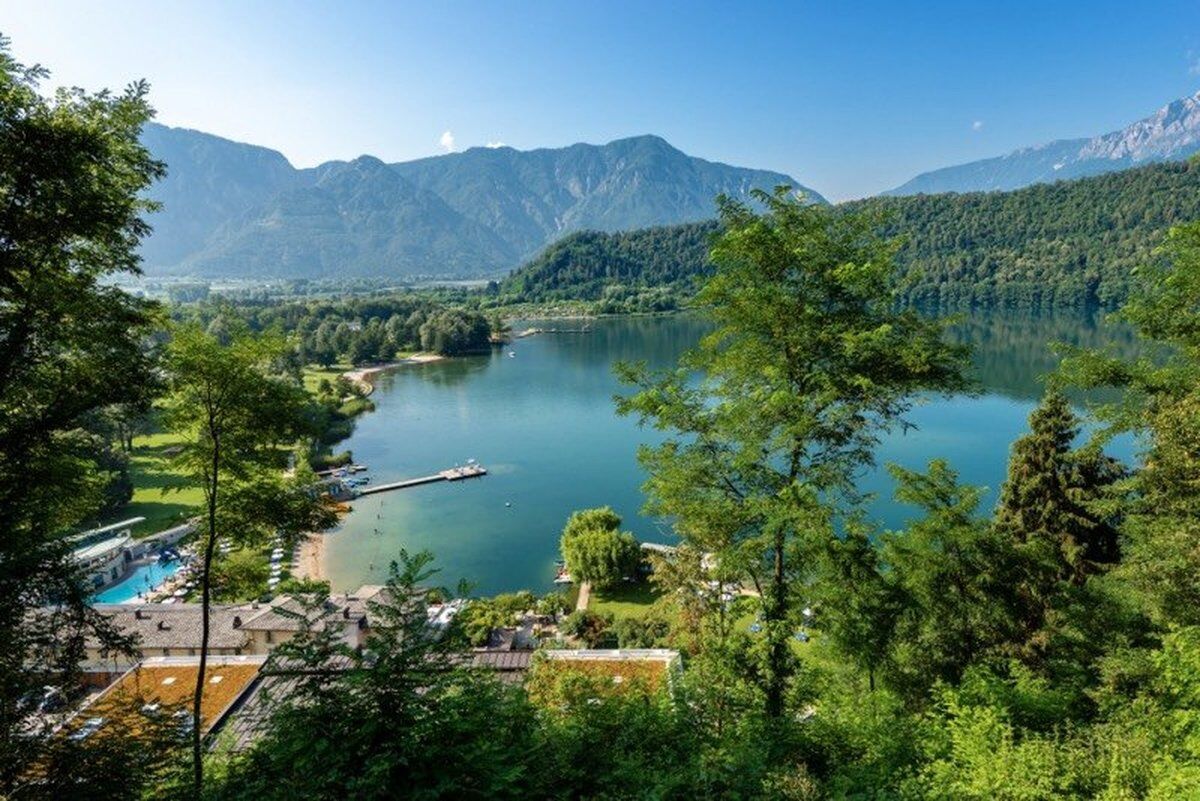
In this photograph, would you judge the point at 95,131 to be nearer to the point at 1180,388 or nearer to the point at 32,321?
the point at 32,321

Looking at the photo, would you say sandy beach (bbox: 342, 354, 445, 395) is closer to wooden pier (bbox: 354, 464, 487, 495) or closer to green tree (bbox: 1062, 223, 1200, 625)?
wooden pier (bbox: 354, 464, 487, 495)

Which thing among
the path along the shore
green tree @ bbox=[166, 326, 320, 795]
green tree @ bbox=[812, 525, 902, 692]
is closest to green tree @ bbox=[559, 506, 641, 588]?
the path along the shore

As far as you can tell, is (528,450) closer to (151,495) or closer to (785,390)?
(151,495)

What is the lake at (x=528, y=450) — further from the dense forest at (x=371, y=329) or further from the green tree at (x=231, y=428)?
the green tree at (x=231, y=428)

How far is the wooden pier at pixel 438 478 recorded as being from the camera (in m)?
46.6

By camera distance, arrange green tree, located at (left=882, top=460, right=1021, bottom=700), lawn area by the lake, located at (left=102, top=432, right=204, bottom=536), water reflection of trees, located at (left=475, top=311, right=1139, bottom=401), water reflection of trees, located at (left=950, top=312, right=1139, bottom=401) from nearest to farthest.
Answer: green tree, located at (left=882, top=460, right=1021, bottom=700) < lawn area by the lake, located at (left=102, top=432, right=204, bottom=536) < water reflection of trees, located at (left=950, top=312, right=1139, bottom=401) < water reflection of trees, located at (left=475, top=311, right=1139, bottom=401)

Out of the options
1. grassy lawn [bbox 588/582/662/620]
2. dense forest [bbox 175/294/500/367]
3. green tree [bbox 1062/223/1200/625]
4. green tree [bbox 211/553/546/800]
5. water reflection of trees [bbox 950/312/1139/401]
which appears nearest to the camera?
green tree [bbox 211/553/546/800]

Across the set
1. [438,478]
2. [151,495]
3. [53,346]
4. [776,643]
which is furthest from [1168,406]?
[151,495]

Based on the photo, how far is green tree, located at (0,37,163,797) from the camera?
588 cm

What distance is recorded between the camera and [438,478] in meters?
48.9

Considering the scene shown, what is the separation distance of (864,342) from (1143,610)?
8177 millimetres

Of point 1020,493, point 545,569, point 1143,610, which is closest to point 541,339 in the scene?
point 545,569

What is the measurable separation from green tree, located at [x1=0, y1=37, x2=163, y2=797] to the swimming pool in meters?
28.1

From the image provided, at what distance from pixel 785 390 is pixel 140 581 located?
35.6 m
